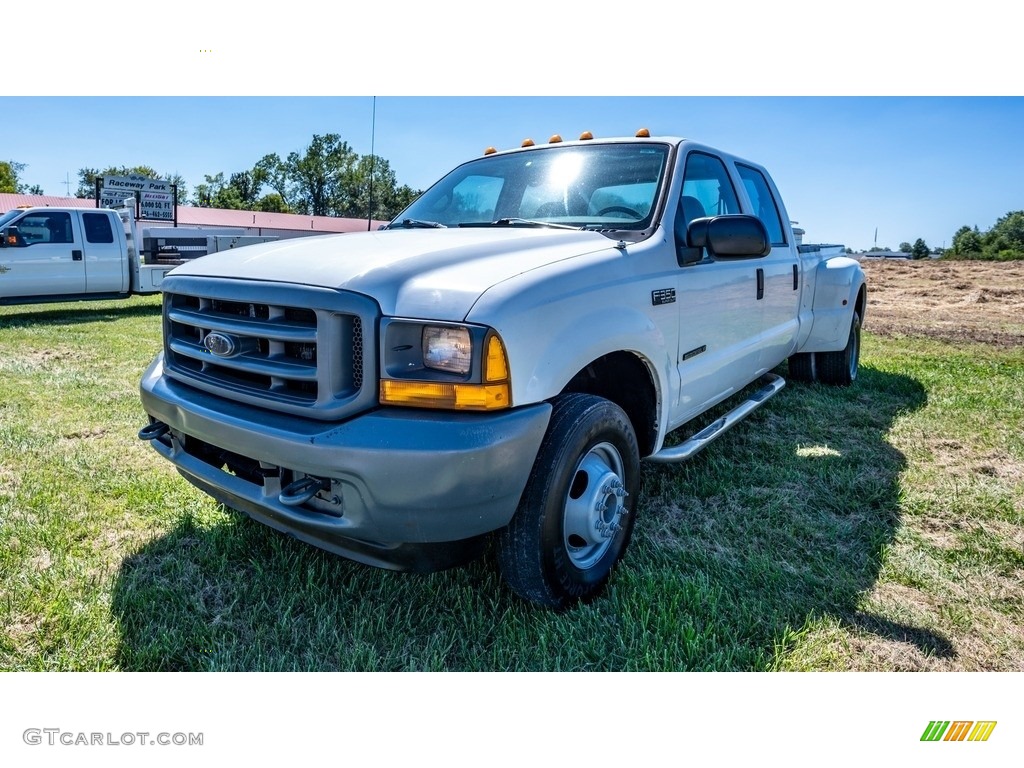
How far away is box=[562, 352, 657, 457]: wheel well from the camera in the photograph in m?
2.84

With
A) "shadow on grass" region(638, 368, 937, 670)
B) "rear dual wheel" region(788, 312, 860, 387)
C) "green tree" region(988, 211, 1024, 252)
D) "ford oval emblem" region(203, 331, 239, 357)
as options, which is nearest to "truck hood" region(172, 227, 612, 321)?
"ford oval emblem" region(203, 331, 239, 357)

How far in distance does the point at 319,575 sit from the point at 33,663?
935 mm

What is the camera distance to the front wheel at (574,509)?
2205 mm

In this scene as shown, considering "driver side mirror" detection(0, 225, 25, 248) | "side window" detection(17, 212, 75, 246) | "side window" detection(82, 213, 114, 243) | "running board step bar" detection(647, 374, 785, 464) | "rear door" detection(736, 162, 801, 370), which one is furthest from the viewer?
"side window" detection(82, 213, 114, 243)

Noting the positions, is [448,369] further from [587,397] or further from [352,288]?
[587,397]

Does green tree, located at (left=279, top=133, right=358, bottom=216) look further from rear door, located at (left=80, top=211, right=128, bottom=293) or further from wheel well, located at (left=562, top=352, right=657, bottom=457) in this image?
wheel well, located at (left=562, top=352, right=657, bottom=457)

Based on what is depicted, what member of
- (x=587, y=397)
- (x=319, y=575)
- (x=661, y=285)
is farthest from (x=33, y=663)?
(x=661, y=285)

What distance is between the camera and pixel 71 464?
12.3ft

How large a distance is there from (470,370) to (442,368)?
10 cm

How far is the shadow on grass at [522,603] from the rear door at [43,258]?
9797 millimetres

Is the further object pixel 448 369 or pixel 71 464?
pixel 71 464

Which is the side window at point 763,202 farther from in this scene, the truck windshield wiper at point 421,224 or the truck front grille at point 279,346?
the truck front grille at point 279,346

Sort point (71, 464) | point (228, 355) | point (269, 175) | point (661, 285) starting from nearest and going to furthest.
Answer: point (228, 355) → point (661, 285) → point (71, 464) → point (269, 175)

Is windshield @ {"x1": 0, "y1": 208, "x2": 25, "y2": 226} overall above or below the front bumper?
above
